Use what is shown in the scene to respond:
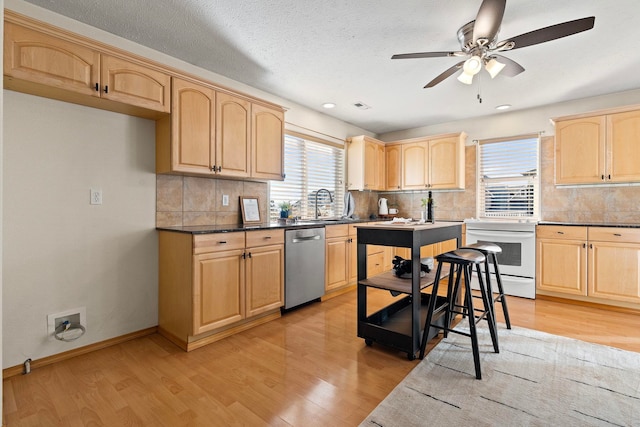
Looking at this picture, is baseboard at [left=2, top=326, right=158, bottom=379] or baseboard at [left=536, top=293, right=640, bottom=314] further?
baseboard at [left=536, top=293, right=640, bottom=314]

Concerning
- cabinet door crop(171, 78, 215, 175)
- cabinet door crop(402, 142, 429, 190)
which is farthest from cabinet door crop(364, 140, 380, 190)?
cabinet door crop(171, 78, 215, 175)

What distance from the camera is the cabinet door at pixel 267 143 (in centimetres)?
315

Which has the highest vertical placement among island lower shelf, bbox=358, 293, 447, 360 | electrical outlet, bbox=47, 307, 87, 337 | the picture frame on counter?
the picture frame on counter

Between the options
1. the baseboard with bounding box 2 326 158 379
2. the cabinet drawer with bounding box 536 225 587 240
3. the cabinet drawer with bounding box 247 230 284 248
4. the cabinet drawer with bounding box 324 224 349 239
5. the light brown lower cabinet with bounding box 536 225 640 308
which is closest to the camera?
the baseboard with bounding box 2 326 158 379

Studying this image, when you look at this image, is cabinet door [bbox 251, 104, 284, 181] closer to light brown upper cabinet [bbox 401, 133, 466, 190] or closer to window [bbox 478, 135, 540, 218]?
light brown upper cabinet [bbox 401, 133, 466, 190]

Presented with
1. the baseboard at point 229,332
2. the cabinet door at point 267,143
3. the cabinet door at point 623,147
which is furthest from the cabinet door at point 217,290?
the cabinet door at point 623,147

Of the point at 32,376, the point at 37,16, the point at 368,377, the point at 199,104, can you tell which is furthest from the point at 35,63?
the point at 368,377

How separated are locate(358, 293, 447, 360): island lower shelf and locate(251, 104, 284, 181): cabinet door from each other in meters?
1.75

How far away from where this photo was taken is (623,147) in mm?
3430

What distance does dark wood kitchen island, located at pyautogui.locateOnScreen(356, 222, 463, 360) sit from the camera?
88.4 inches

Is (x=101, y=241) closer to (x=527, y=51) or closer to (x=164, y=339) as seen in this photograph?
(x=164, y=339)

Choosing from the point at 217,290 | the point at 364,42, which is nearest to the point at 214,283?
the point at 217,290

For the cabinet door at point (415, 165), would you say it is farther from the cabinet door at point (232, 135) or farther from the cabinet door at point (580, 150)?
the cabinet door at point (232, 135)

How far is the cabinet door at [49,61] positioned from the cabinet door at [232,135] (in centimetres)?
94
